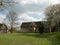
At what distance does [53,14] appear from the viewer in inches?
2648

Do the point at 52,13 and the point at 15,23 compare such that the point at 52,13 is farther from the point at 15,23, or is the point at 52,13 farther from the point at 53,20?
the point at 15,23

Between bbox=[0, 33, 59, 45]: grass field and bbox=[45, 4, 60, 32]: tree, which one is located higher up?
bbox=[45, 4, 60, 32]: tree

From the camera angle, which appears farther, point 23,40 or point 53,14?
point 53,14

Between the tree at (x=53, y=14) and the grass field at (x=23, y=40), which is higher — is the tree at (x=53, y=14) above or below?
above

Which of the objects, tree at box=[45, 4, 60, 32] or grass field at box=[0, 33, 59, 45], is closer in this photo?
grass field at box=[0, 33, 59, 45]

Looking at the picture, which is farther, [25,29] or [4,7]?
[25,29]

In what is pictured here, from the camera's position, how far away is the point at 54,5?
67.7 meters

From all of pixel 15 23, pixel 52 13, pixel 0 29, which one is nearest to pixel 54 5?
pixel 52 13

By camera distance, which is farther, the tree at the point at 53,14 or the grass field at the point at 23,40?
the tree at the point at 53,14

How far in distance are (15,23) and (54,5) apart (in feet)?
59.2

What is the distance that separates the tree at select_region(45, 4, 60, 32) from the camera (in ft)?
216

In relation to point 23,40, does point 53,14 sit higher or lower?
higher

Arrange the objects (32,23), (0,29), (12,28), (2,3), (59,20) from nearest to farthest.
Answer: (2,3) → (59,20) → (12,28) → (0,29) → (32,23)

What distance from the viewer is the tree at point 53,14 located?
6575 centimetres
